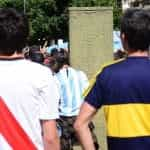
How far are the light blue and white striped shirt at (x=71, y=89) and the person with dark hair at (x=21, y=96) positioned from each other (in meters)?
6.59

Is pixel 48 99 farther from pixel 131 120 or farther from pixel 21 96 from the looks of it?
pixel 131 120

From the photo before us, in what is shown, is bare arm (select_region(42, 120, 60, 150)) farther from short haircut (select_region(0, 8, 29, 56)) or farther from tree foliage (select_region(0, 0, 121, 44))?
tree foliage (select_region(0, 0, 121, 44))

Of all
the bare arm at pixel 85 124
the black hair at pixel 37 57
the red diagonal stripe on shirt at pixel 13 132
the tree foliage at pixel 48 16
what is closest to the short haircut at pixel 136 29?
the bare arm at pixel 85 124

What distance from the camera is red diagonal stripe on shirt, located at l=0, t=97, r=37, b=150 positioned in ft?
15.1

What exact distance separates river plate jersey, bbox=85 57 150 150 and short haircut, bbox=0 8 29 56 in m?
0.56

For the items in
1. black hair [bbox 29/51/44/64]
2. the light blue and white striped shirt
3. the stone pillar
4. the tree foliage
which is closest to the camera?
the light blue and white striped shirt

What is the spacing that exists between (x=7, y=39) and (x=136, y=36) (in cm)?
79

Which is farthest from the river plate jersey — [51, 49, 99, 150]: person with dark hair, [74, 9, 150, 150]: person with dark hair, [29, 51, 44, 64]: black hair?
[29, 51, 44, 64]: black hair

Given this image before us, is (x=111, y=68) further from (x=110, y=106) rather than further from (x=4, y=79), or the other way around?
(x=4, y=79)

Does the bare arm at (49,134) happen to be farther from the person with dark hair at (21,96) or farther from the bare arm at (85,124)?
the bare arm at (85,124)

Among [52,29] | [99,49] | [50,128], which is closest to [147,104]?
[50,128]

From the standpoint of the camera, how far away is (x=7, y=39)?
4660 mm

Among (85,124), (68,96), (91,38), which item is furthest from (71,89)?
(85,124)

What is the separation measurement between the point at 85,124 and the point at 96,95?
210mm
